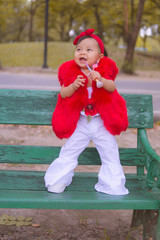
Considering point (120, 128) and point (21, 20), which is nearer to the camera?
point (120, 128)

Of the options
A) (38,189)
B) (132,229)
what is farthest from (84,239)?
(38,189)

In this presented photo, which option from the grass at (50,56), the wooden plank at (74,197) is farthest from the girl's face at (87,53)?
the grass at (50,56)

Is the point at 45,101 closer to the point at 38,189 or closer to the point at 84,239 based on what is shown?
the point at 38,189

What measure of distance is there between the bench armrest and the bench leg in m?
0.23

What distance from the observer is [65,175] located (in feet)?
8.01

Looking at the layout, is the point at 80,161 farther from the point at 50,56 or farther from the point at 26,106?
the point at 50,56

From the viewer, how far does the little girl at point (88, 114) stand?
2396mm

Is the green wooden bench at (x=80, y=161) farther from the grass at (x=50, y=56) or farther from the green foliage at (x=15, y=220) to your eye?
the grass at (x=50, y=56)

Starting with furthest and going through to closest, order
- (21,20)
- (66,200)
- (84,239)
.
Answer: (21,20)
(84,239)
(66,200)

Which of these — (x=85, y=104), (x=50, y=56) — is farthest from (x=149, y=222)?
(x=50, y=56)

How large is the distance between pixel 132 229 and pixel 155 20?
2586 centimetres

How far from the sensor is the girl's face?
240 centimetres

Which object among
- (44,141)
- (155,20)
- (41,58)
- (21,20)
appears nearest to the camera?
(44,141)

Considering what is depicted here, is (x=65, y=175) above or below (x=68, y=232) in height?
above
